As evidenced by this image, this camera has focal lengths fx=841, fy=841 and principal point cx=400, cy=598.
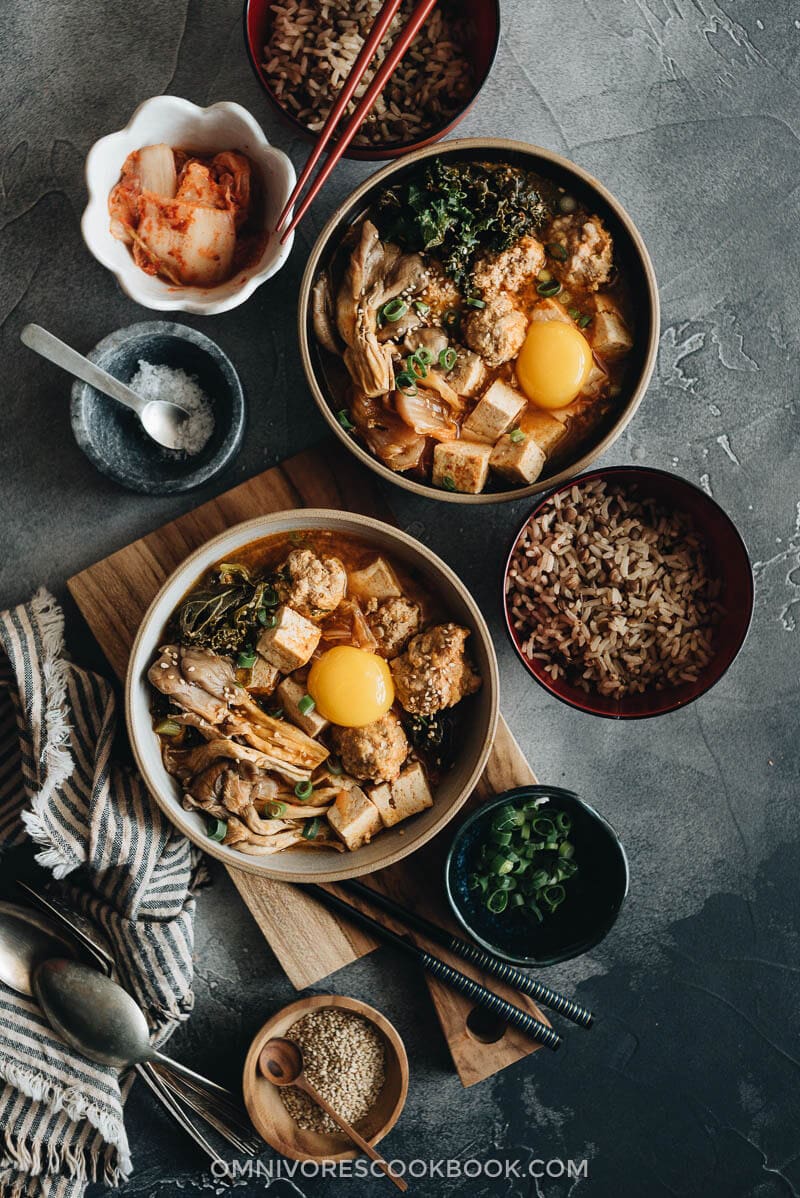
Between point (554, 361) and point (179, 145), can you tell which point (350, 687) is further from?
point (179, 145)

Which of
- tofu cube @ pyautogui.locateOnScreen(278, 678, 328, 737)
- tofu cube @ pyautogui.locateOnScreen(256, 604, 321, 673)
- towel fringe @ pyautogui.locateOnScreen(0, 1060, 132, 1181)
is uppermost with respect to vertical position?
tofu cube @ pyautogui.locateOnScreen(256, 604, 321, 673)

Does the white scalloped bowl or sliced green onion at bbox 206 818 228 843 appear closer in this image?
Answer: the white scalloped bowl

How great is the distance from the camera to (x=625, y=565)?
2861 millimetres

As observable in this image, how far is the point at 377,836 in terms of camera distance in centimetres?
285

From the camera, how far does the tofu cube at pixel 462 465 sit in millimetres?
2697

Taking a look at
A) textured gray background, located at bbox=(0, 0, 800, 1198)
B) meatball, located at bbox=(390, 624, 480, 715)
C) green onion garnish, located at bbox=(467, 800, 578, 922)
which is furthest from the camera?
textured gray background, located at bbox=(0, 0, 800, 1198)

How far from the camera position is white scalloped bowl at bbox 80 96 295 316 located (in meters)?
2.60

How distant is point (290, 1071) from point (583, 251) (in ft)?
9.95

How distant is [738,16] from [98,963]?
4.16 meters

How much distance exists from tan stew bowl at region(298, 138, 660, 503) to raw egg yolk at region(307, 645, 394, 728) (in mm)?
580

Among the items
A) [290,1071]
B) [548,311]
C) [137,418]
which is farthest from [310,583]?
[290,1071]

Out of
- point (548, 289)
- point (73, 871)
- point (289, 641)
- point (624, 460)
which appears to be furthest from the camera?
point (624, 460)

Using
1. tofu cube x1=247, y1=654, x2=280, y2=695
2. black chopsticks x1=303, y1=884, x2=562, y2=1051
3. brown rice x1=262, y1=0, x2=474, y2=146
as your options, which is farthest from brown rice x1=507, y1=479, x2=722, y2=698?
brown rice x1=262, y1=0, x2=474, y2=146

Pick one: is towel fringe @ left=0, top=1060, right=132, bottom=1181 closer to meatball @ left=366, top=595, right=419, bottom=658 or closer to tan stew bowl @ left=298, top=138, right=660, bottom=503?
meatball @ left=366, top=595, right=419, bottom=658
